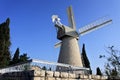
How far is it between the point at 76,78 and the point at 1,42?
16.0 metres

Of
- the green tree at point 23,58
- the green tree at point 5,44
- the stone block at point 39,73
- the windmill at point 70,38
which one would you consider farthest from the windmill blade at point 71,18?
the stone block at point 39,73

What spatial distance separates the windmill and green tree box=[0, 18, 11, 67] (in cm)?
569

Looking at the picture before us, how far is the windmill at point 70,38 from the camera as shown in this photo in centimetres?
1906

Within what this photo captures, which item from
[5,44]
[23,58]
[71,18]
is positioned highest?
[71,18]

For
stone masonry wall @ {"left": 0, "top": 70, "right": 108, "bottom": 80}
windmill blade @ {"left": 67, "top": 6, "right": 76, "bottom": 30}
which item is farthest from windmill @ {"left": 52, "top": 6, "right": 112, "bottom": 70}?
stone masonry wall @ {"left": 0, "top": 70, "right": 108, "bottom": 80}

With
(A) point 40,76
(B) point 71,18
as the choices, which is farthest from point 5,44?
(A) point 40,76

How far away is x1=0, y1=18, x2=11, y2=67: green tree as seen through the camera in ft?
66.1

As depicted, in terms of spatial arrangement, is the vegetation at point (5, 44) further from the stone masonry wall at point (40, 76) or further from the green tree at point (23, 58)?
the stone masonry wall at point (40, 76)

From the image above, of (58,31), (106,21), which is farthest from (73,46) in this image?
(106,21)

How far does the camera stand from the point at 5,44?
21.1 meters

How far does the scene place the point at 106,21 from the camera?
2250 centimetres

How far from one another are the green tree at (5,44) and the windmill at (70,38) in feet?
18.7

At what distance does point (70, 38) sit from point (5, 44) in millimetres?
7289

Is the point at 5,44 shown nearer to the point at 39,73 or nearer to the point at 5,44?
the point at 5,44
